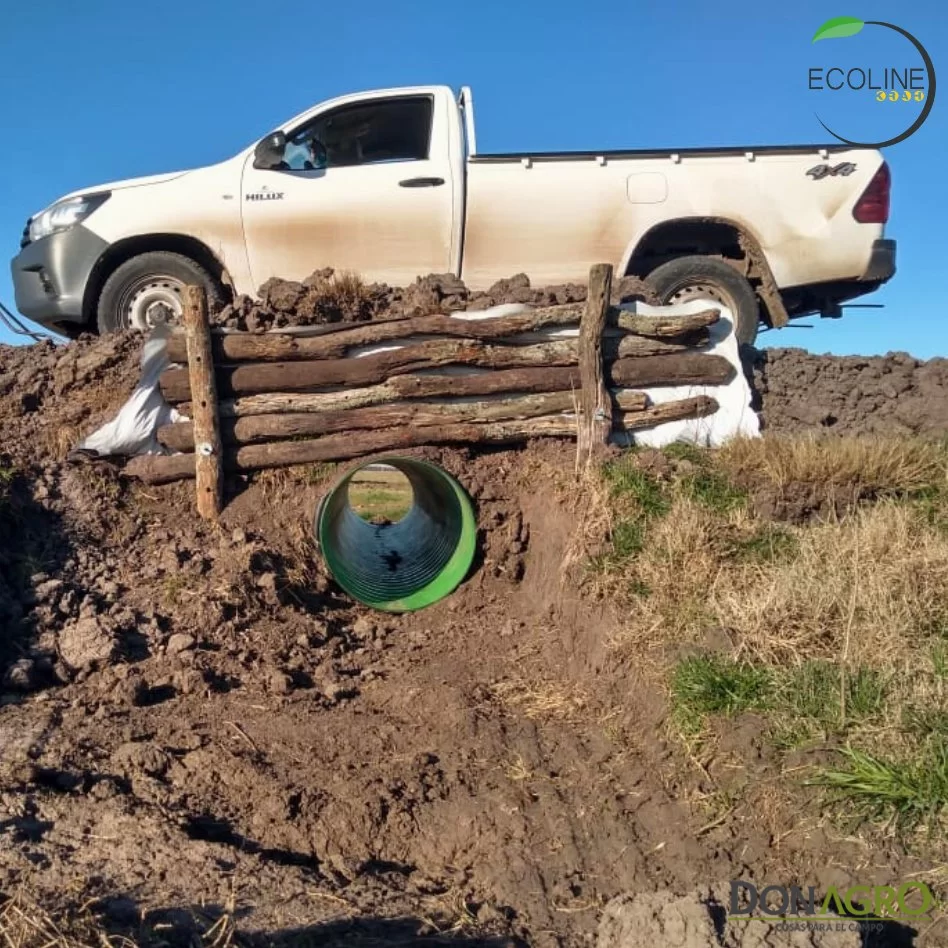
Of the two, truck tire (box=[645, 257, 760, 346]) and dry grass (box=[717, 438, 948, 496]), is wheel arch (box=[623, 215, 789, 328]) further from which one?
dry grass (box=[717, 438, 948, 496])

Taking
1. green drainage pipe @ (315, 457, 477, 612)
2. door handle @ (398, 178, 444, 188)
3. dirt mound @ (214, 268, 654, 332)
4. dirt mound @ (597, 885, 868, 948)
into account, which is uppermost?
door handle @ (398, 178, 444, 188)

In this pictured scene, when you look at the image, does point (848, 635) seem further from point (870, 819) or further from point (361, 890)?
point (361, 890)

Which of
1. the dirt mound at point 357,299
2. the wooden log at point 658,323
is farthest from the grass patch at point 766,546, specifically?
the dirt mound at point 357,299

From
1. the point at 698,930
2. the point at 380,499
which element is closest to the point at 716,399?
the point at 698,930

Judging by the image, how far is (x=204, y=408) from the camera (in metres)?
6.89

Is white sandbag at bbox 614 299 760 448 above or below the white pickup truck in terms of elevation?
below

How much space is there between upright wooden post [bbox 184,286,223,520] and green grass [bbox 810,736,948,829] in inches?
180

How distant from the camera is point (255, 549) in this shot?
6602mm

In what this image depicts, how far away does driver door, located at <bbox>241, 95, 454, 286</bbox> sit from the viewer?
7.94 m

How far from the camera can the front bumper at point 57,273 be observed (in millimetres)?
7668

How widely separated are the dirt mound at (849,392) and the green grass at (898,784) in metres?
4.78

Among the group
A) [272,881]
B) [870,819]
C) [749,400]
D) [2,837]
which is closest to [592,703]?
[870,819]

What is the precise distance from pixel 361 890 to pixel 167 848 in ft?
2.35

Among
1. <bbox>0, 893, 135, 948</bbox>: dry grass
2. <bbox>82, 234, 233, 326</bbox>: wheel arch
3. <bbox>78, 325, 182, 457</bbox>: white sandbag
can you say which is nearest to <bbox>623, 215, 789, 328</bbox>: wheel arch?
<bbox>82, 234, 233, 326</bbox>: wheel arch
